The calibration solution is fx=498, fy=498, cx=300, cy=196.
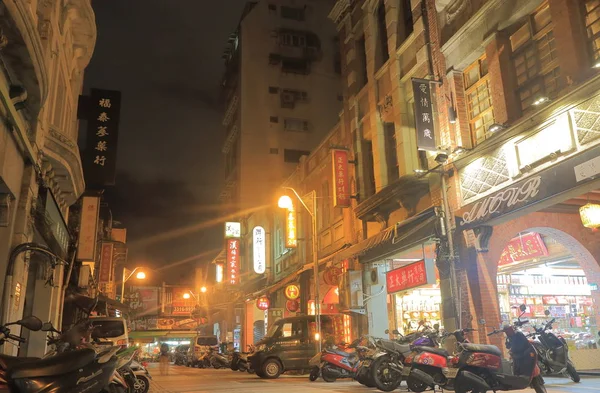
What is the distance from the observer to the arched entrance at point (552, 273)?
14.4 m

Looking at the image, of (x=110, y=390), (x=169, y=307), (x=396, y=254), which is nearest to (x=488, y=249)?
(x=396, y=254)

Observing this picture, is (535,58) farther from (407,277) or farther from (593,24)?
(407,277)

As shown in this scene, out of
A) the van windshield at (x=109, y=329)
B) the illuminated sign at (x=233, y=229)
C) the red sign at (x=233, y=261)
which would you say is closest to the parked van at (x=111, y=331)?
the van windshield at (x=109, y=329)

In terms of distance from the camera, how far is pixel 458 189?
1434 centimetres

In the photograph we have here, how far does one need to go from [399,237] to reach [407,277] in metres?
1.28

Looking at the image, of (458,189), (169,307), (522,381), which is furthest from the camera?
(169,307)

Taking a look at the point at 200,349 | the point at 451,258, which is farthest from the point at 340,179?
the point at 200,349

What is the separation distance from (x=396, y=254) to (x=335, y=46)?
37668 mm

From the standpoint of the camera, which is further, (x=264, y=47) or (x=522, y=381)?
(x=264, y=47)

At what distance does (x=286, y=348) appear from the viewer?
17.6 m

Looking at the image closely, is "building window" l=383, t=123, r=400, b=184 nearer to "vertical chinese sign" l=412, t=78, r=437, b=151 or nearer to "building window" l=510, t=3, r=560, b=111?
"vertical chinese sign" l=412, t=78, r=437, b=151

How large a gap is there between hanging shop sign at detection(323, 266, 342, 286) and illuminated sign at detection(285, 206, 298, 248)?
5.06m

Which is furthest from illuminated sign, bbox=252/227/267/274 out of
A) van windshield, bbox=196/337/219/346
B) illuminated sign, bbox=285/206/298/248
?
van windshield, bbox=196/337/219/346

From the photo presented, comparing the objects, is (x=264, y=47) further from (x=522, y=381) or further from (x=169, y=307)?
(x=522, y=381)
